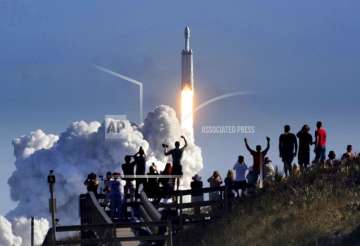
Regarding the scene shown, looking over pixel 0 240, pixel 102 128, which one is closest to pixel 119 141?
pixel 102 128

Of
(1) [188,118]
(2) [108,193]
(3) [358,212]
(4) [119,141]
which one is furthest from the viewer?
(4) [119,141]

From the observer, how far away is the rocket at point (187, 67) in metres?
135

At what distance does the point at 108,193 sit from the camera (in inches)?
1964

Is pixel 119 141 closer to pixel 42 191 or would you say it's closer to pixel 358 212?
pixel 42 191

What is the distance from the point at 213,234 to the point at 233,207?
133cm

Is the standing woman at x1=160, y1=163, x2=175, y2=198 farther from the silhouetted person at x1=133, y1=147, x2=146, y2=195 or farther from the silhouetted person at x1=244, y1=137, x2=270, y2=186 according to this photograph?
the silhouetted person at x1=244, y1=137, x2=270, y2=186

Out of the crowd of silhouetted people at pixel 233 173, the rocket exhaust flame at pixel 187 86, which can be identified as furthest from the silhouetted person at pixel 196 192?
the rocket exhaust flame at pixel 187 86

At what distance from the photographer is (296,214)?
158 ft

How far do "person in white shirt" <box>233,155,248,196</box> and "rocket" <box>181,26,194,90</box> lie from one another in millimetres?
81523

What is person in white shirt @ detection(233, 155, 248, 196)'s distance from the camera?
51200 mm

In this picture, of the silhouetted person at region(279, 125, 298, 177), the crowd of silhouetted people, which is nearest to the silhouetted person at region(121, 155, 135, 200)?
the crowd of silhouetted people

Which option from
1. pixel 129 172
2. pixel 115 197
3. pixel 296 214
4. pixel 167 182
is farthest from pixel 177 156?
pixel 296 214

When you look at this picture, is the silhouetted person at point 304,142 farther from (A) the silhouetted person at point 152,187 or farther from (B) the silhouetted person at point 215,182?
(A) the silhouetted person at point 152,187

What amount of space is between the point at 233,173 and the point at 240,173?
1.97ft
